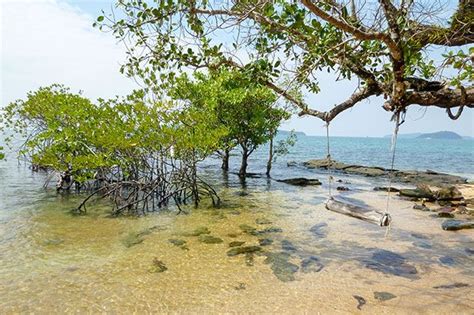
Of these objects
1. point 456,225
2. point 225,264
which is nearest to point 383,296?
point 225,264

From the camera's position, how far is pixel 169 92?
13.0 m

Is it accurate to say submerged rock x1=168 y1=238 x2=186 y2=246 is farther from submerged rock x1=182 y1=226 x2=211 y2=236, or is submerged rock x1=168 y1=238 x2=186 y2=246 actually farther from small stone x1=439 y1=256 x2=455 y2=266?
small stone x1=439 y1=256 x2=455 y2=266

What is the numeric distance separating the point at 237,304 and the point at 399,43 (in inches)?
183

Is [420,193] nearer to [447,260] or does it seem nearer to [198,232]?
[447,260]

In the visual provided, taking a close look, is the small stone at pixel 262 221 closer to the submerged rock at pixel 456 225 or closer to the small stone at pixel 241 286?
the small stone at pixel 241 286

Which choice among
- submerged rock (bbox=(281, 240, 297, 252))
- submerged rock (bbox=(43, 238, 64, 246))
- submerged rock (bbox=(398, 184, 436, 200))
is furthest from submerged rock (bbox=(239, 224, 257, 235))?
submerged rock (bbox=(398, 184, 436, 200))

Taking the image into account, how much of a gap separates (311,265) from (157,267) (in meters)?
3.38

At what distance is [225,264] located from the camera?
748 cm

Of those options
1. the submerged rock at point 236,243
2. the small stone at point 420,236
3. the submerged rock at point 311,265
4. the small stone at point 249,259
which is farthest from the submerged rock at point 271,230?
the small stone at point 420,236

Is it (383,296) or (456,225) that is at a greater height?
(456,225)

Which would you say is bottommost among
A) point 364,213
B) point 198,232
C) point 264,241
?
point 264,241

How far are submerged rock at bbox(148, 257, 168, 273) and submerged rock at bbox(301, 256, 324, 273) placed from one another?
9.84 ft

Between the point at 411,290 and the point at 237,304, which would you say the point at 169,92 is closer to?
the point at 237,304

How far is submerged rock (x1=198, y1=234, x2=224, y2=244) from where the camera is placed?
8.93 m
